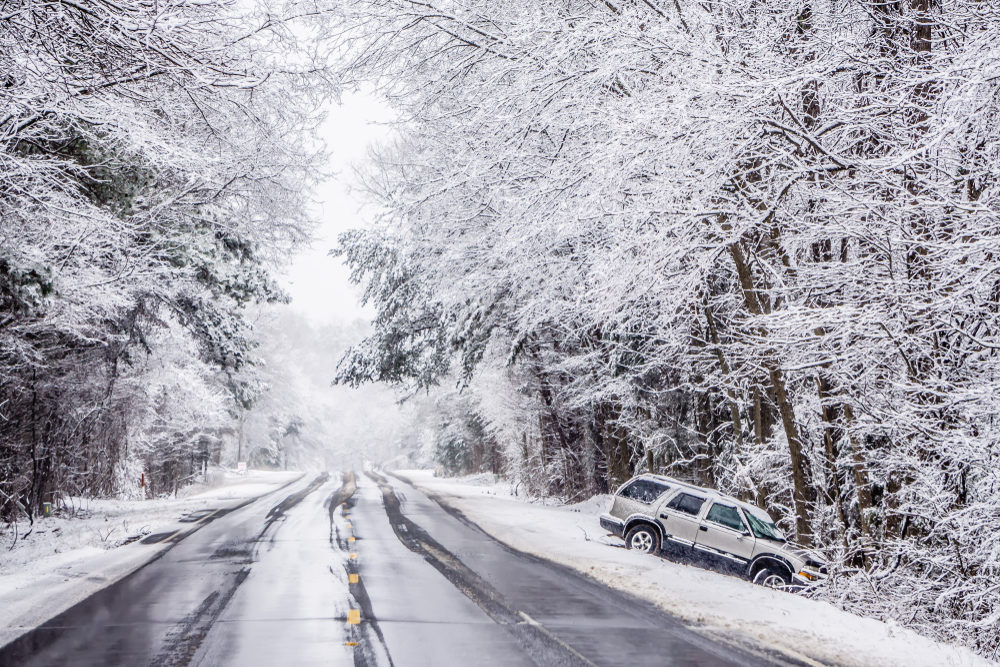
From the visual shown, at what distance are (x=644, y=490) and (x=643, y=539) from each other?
109 cm

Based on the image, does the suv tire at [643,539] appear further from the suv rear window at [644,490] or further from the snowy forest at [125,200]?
the snowy forest at [125,200]

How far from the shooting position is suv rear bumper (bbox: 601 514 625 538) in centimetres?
1720

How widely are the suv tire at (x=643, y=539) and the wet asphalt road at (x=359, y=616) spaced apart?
2745 mm

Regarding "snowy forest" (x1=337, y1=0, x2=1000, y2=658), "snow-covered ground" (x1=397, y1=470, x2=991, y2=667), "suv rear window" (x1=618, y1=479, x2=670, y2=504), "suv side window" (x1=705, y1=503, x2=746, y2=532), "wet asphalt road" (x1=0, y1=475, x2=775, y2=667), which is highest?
"snowy forest" (x1=337, y1=0, x2=1000, y2=658)

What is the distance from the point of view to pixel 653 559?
15.7 metres

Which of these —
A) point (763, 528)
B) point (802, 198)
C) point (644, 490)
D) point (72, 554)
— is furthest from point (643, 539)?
point (72, 554)

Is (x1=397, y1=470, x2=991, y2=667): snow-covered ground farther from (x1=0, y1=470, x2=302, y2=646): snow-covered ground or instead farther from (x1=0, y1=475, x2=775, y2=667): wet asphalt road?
(x1=0, y1=470, x2=302, y2=646): snow-covered ground

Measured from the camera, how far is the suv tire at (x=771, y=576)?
49.2 ft

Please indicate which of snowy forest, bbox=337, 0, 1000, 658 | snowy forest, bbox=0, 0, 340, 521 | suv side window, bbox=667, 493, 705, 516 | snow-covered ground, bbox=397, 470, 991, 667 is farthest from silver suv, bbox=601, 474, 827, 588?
snowy forest, bbox=0, 0, 340, 521

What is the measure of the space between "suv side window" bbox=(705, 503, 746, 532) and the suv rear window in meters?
1.27

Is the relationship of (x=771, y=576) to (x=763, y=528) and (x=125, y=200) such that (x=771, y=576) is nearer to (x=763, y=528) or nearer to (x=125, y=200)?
(x=763, y=528)

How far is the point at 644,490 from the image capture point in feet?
57.5

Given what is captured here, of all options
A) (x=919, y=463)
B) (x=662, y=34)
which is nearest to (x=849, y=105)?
(x=662, y=34)

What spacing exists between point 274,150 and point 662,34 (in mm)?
8294
